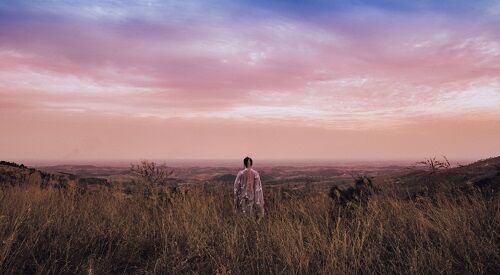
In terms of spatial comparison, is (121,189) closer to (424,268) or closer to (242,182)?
(242,182)

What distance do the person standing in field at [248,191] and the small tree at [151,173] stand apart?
2224 millimetres

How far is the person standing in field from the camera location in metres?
8.70

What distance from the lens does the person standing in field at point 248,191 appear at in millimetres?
8703

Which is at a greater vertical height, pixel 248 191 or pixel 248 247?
pixel 248 191

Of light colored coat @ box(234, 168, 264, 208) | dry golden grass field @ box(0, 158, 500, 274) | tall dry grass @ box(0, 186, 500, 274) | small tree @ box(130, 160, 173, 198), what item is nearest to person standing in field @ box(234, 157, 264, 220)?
light colored coat @ box(234, 168, 264, 208)

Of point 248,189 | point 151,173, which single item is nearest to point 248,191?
point 248,189

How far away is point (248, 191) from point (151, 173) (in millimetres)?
2886

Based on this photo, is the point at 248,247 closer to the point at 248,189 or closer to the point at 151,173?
the point at 248,189

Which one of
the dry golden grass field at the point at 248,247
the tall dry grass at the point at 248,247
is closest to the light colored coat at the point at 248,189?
the dry golden grass field at the point at 248,247

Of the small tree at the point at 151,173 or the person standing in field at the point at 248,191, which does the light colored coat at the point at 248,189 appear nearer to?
the person standing in field at the point at 248,191

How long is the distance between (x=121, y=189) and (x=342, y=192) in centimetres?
531

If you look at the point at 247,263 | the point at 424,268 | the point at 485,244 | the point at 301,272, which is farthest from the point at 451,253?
the point at 247,263

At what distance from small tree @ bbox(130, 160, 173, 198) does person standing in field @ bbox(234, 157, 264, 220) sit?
7.30 ft

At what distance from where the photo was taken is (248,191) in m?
8.82
